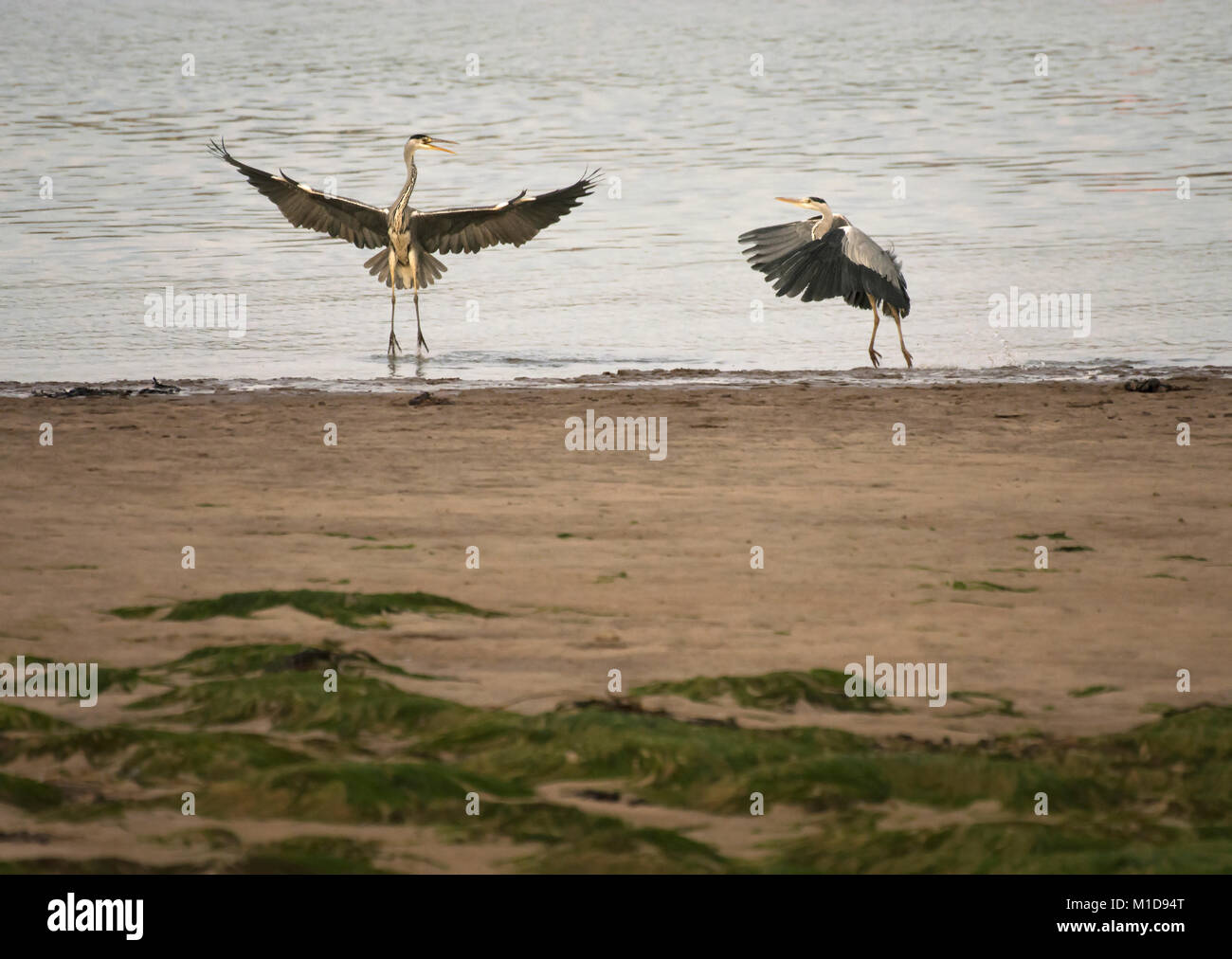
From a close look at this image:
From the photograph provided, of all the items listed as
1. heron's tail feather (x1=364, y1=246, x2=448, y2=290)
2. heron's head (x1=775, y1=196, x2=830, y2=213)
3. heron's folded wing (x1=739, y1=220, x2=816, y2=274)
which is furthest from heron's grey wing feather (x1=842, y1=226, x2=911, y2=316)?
heron's tail feather (x1=364, y1=246, x2=448, y2=290)

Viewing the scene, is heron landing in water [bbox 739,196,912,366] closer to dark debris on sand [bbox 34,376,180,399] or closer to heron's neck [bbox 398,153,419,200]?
heron's neck [bbox 398,153,419,200]

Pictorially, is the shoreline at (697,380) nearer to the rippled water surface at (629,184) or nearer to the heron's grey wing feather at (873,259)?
the rippled water surface at (629,184)

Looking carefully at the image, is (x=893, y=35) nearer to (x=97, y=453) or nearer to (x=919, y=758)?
(x=97, y=453)

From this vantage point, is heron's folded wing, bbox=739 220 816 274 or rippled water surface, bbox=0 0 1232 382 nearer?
heron's folded wing, bbox=739 220 816 274

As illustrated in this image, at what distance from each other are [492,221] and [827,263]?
328 cm

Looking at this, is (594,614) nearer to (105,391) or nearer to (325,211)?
(105,391)

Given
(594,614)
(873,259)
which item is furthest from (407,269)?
(594,614)

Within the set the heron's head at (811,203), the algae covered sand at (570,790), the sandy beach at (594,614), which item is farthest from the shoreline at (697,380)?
the algae covered sand at (570,790)

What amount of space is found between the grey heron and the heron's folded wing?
1.74 meters

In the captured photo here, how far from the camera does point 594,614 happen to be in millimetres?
6500

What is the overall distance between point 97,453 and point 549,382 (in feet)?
12.8

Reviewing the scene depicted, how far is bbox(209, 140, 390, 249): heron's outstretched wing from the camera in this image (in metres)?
14.8

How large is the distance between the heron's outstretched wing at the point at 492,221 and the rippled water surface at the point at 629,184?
2.80 feet

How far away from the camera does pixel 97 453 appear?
9.78 m
